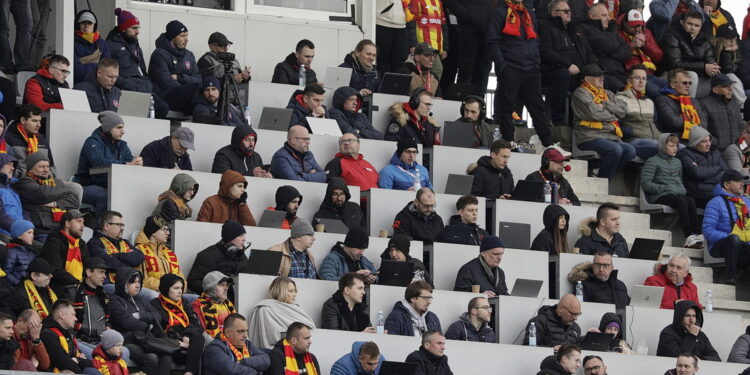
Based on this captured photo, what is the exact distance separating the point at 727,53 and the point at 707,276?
4.26m

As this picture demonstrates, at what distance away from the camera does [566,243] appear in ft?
61.2

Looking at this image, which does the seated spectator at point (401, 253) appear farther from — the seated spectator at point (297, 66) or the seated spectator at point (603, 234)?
the seated spectator at point (297, 66)

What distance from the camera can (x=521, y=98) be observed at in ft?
67.7

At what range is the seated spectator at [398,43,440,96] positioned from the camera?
20547 mm

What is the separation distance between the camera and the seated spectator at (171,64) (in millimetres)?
19094

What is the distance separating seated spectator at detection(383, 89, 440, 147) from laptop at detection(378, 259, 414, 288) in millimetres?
3369

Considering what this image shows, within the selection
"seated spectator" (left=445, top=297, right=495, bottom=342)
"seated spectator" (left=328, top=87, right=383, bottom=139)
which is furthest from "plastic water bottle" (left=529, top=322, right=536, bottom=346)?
"seated spectator" (left=328, top=87, right=383, bottom=139)

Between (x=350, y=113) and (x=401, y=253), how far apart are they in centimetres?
299

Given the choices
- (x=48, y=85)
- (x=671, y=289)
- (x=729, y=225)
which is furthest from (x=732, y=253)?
(x=48, y=85)

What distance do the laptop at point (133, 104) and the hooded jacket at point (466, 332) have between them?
3.58 metres

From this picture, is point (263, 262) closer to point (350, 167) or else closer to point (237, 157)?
point (237, 157)

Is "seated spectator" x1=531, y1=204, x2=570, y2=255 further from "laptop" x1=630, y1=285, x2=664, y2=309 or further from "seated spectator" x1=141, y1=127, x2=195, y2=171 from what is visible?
"seated spectator" x1=141, y1=127, x2=195, y2=171

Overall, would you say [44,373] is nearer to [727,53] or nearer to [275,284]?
[275,284]

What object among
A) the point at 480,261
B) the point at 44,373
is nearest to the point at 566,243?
the point at 480,261
